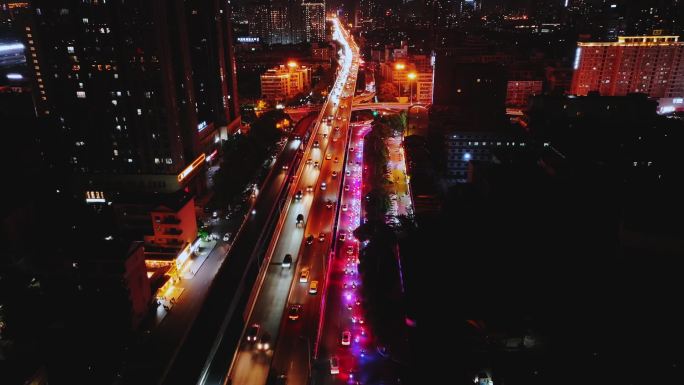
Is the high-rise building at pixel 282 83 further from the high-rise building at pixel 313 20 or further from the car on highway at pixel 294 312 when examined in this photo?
the car on highway at pixel 294 312

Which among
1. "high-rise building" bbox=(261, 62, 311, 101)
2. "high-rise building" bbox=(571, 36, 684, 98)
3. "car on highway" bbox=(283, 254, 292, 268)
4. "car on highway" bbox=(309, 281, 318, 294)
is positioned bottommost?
"car on highway" bbox=(309, 281, 318, 294)

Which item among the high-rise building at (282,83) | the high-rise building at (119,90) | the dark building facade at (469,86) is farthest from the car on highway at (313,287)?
the high-rise building at (282,83)

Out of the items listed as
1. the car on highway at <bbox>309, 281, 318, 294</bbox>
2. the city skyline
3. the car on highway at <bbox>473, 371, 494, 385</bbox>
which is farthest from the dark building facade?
the car on highway at <bbox>473, 371, 494, 385</bbox>

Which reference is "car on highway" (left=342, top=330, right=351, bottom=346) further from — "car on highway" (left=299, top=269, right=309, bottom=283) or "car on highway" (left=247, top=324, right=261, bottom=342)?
"car on highway" (left=299, top=269, right=309, bottom=283)

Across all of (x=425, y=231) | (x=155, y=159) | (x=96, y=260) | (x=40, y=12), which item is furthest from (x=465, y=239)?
(x=40, y=12)

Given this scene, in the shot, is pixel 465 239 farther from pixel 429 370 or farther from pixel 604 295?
pixel 429 370

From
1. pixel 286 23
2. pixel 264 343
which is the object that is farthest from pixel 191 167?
pixel 286 23

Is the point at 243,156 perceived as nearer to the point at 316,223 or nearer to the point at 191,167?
the point at 191,167
